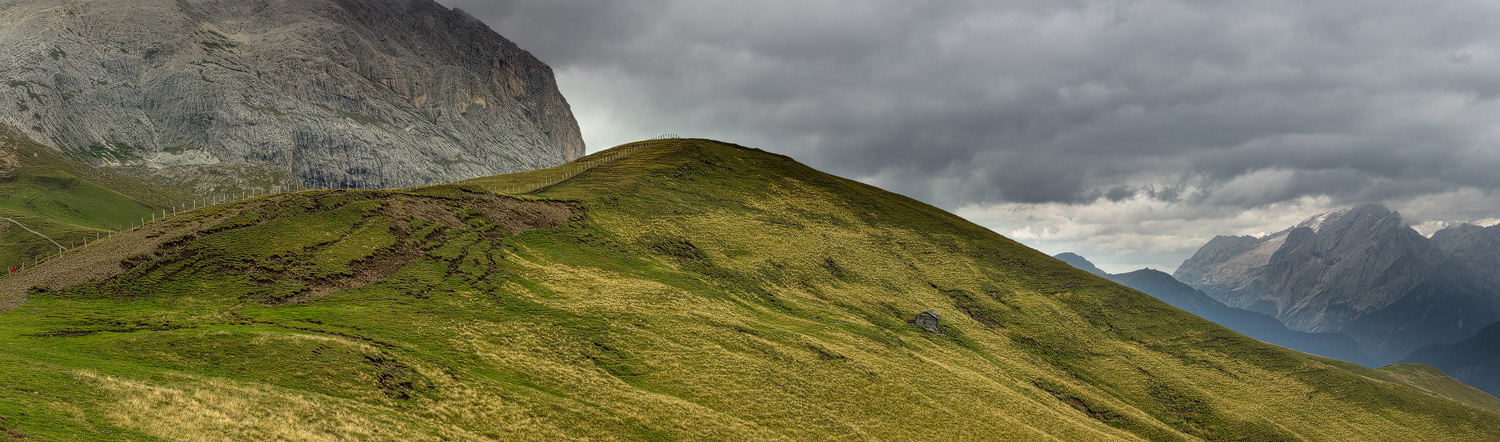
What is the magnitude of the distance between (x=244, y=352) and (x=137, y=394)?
6835 mm

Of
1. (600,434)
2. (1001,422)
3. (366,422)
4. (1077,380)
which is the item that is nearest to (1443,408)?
(1077,380)

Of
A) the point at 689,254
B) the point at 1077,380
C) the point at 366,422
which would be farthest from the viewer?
the point at 689,254

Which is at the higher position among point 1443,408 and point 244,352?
point 1443,408

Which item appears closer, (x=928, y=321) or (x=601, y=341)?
(x=601, y=341)

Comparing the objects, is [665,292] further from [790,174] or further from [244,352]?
[790,174]

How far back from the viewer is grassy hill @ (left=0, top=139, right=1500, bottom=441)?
30.4 m

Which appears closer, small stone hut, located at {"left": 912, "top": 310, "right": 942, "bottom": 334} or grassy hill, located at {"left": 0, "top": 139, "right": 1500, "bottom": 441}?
grassy hill, located at {"left": 0, "top": 139, "right": 1500, "bottom": 441}

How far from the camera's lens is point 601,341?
48281mm

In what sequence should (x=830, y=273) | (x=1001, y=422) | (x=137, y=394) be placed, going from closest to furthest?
1. (x=137, y=394)
2. (x=1001, y=422)
3. (x=830, y=273)

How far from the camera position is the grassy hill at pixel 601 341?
30.4 meters

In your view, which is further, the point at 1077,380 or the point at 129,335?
the point at 1077,380

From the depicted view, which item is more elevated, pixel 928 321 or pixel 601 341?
pixel 928 321

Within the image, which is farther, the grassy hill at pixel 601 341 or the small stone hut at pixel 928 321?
the small stone hut at pixel 928 321

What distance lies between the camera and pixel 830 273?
87.7 m
